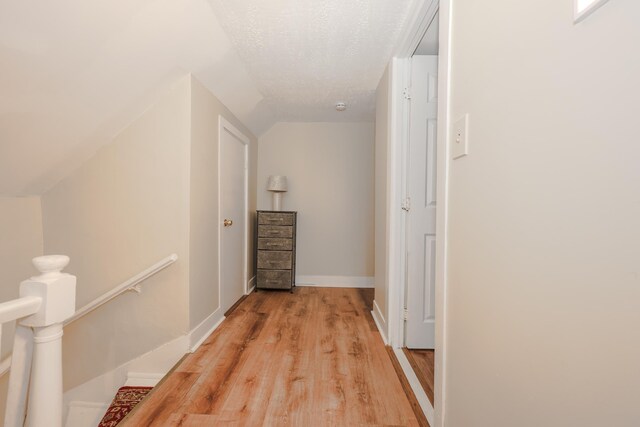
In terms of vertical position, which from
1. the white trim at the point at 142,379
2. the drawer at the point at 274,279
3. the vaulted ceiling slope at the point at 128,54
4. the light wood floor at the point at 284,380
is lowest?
the white trim at the point at 142,379

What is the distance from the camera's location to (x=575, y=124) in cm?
63

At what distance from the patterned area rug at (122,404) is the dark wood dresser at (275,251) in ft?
5.90

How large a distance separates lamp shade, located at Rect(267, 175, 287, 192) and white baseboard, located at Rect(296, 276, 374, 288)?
3.93 feet

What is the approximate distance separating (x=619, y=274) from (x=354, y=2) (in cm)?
183

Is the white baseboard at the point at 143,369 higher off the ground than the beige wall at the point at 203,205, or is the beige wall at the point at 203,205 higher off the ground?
the beige wall at the point at 203,205

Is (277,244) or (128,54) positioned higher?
(128,54)

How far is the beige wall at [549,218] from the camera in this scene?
1.75ft

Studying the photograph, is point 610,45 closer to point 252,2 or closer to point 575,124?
point 575,124

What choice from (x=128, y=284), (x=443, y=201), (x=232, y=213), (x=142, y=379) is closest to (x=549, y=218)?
(x=443, y=201)

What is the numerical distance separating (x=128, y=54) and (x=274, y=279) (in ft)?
8.89

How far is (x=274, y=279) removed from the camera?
12.7ft

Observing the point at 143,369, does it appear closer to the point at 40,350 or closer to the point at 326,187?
the point at 40,350

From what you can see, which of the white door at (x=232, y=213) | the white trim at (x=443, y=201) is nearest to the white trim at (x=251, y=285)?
the white door at (x=232, y=213)

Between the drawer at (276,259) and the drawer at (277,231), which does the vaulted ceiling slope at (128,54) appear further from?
the drawer at (276,259)
